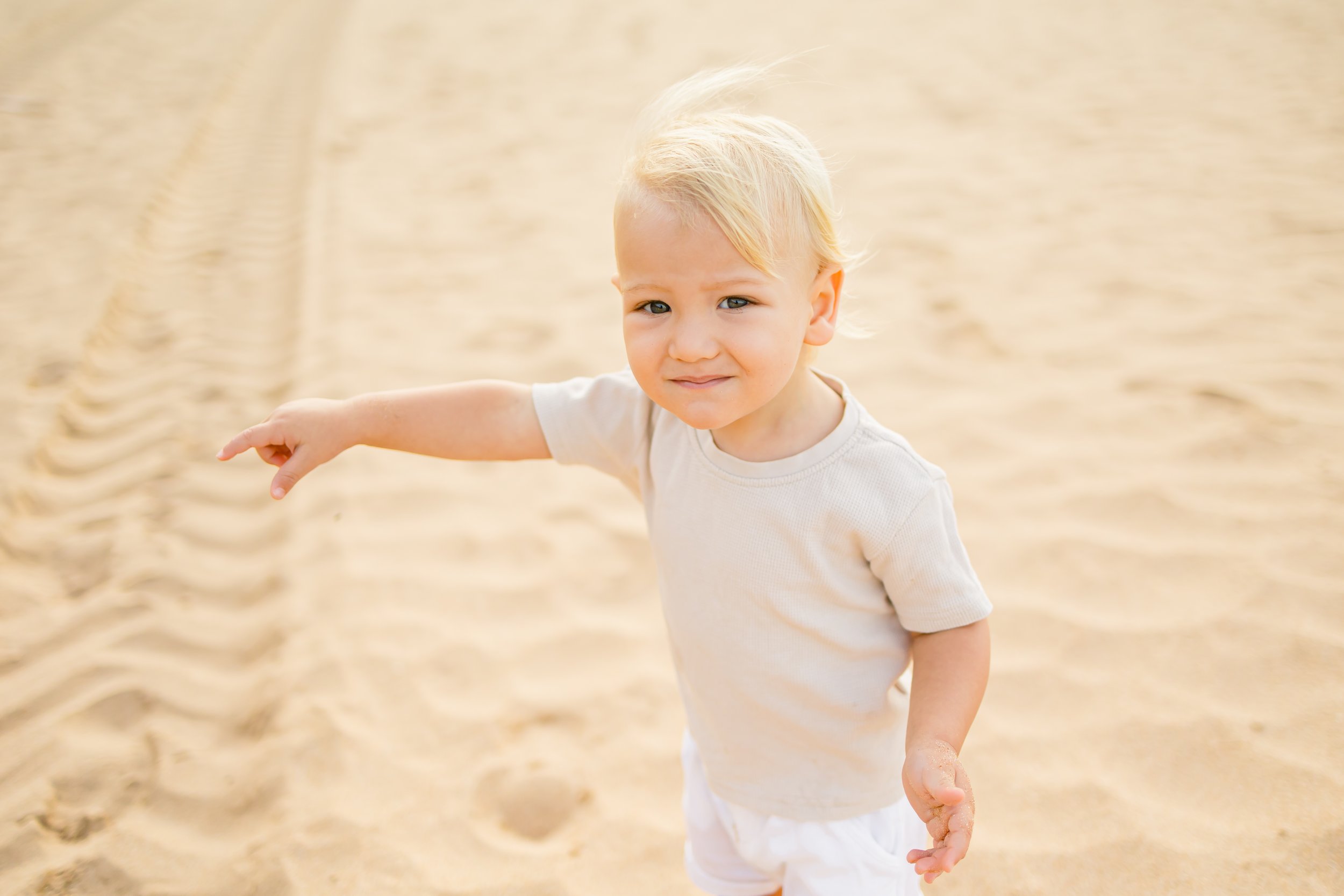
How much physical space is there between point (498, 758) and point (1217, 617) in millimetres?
1661

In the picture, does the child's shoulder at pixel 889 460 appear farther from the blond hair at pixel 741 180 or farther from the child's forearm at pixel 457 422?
→ the child's forearm at pixel 457 422

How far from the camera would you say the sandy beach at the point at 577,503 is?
1853mm

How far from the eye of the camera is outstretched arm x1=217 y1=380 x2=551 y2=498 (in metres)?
1.43

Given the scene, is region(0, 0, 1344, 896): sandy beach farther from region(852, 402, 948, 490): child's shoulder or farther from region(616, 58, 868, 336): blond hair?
region(616, 58, 868, 336): blond hair

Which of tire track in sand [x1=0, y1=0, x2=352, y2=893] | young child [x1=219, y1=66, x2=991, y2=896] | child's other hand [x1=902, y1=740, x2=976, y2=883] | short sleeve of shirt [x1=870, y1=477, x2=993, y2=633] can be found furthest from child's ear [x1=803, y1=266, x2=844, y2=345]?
tire track in sand [x1=0, y1=0, x2=352, y2=893]

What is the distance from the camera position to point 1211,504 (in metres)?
2.44

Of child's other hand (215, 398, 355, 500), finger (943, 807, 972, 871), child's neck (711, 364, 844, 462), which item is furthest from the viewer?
child's other hand (215, 398, 355, 500)

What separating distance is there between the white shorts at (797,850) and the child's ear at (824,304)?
27.5 inches

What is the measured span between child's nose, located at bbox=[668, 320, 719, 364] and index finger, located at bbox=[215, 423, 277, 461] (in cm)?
62

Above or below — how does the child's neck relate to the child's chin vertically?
below

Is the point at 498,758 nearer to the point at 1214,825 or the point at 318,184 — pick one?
the point at 1214,825

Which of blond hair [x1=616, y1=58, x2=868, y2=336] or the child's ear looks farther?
the child's ear

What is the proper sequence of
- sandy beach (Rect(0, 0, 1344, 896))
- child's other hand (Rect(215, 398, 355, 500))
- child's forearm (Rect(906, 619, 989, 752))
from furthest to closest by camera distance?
sandy beach (Rect(0, 0, 1344, 896))
child's other hand (Rect(215, 398, 355, 500))
child's forearm (Rect(906, 619, 989, 752))

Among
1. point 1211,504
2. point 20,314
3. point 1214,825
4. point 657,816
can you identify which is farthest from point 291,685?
point 20,314
